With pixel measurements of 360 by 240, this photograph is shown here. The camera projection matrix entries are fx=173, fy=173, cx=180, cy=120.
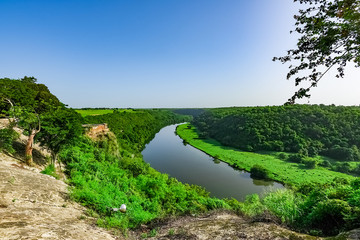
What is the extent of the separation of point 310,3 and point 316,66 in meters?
1.79

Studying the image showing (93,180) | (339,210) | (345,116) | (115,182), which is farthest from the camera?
(345,116)

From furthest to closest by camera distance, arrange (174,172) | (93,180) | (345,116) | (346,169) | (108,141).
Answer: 1. (345,116)
2. (346,169)
3. (174,172)
4. (108,141)
5. (93,180)

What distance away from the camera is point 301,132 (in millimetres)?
71125

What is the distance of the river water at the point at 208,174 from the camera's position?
35.8 meters

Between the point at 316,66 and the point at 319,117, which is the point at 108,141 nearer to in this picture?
the point at 316,66

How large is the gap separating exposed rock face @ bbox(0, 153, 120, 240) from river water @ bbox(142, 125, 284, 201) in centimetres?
2871

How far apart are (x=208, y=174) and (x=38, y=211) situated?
40.1 m

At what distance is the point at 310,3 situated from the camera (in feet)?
16.3

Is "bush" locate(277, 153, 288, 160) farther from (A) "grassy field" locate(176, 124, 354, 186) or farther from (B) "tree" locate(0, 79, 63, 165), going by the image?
(B) "tree" locate(0, 79, 63, 165)

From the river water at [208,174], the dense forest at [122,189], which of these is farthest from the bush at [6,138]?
the river water at [208,174]

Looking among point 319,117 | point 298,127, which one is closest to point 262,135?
point 298,127

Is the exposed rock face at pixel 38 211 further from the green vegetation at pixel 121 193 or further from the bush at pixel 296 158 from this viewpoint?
the bush at pixel 296 158

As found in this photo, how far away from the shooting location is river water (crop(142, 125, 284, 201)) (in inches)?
1410

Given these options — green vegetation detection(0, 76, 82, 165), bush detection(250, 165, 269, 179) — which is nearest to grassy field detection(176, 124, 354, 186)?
bush detection(250, 165, 269, 179)
